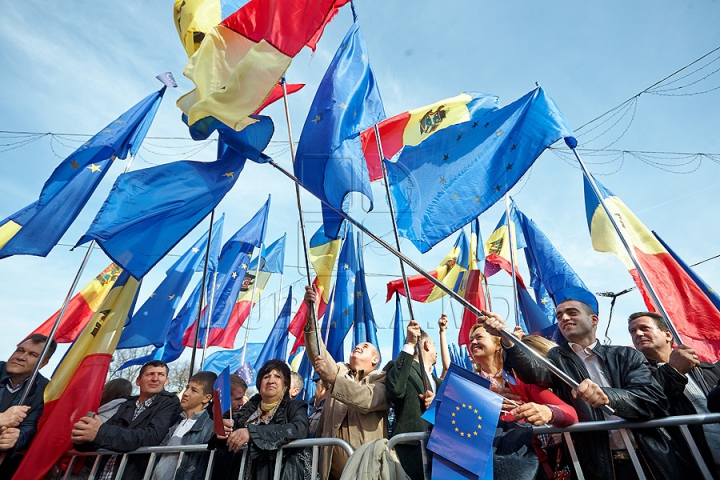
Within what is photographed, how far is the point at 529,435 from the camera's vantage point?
231cm

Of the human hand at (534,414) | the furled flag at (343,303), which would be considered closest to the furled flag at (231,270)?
the furled flag at (343,303)

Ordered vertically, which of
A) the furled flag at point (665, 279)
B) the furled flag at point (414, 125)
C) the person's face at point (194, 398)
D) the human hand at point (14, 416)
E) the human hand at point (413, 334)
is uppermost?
the furled flag at point (414, 125)

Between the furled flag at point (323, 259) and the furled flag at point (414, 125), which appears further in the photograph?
the furled flag at point (323, 259)

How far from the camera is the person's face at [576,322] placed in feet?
9.42

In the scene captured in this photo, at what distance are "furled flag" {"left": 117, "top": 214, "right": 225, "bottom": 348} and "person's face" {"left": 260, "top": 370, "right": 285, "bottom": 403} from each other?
3244mm

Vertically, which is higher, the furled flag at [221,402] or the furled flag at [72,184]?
the furled flag at [72,184]

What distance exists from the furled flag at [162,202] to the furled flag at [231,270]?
4405 millimetres

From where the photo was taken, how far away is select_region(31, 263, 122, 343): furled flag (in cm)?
695

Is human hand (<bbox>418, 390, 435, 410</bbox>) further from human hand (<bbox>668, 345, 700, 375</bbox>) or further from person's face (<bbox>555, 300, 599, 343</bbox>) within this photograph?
human hand (<bbox>668, 345, 700, 375</bbox>)

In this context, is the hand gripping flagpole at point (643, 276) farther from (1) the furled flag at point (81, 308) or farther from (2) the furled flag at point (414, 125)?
(1) the furled flag at point (81, 308)

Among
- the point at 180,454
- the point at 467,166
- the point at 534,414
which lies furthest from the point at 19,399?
the point at 467,166

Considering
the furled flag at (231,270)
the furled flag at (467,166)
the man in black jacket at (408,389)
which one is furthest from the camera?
the furled flag at (231,270)

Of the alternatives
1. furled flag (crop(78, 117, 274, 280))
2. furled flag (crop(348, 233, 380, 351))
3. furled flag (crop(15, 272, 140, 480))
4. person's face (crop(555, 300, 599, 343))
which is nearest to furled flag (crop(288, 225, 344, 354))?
furled flag (crop(348, 233, 380, 351))

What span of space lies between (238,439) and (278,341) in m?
7.54
